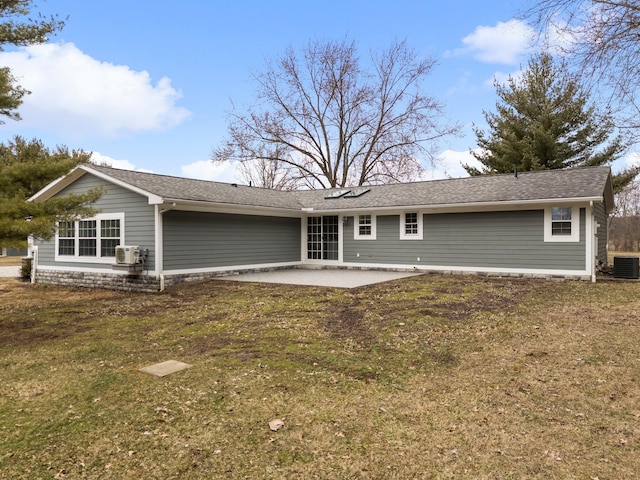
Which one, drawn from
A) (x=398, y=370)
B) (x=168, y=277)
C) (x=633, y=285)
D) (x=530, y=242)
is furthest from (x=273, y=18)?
(x=398, y=370)

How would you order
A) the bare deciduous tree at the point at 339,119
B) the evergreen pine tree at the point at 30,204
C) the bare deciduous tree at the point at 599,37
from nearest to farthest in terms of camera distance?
the evergreen pine tree at the point at 30,204 < the bare deciduous tree at the point at 599,37 < the bare deciduous tree at the point at 339,119

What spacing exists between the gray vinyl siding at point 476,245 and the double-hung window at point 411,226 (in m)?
0.14

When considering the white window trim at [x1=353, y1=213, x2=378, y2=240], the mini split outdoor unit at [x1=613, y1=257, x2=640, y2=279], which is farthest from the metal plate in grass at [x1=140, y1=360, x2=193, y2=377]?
the mini split outdoor unit at [x1=613, y1=257, x2=640, y2=279]

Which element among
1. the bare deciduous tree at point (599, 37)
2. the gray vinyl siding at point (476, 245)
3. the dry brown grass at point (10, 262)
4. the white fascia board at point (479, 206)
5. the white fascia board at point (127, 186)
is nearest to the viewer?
the bare deciduous tree at point (599, 37)

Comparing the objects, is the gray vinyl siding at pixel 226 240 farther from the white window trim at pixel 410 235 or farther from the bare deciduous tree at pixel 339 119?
the bare deciduous tree at pixel 339 119

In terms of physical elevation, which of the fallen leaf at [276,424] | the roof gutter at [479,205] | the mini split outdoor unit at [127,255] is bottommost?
the fallen leaf at [276,424]

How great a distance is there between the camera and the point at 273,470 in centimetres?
266

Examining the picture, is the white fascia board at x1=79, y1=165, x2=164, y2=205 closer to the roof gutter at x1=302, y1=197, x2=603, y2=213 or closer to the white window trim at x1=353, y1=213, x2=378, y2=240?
the roof gutter at x1=302, y1=197, x2=603, y2=213

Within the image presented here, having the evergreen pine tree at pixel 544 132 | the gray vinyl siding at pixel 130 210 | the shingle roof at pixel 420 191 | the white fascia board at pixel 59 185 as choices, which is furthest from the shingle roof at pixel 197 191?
the evergreen pine tree at pixel 544 132

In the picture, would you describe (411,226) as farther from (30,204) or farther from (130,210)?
(30,204)

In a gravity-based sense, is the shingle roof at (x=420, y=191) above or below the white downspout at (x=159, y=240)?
above

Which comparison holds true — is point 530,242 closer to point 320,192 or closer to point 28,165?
point 320,192

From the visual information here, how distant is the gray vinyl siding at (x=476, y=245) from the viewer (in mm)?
11977

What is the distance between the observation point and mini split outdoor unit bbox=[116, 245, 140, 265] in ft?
36.4
